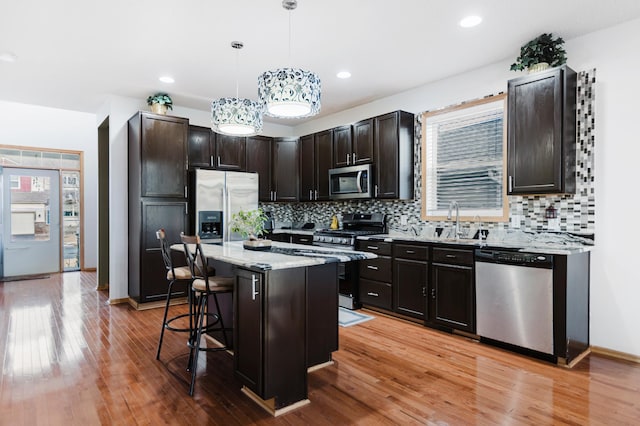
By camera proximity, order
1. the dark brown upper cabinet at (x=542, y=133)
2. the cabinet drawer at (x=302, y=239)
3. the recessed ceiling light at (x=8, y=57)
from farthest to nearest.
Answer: the cabinet drawer at (x=302, y=239) → the recessed ceiling light at (x=8, y=57) → the dark brown upper cabinet at (x=542, y=133)

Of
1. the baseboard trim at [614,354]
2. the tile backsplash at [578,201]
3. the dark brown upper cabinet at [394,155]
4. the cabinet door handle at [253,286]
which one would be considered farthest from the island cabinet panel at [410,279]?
the cabinet door handle at [253,286]

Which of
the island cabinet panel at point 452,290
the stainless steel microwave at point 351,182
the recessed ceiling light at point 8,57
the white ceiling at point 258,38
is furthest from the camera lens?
the stainless steel microwave at point 351,182

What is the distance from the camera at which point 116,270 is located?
16.5 feet

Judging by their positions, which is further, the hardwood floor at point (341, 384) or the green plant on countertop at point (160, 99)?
the green plant on countertop at point (160, 99)

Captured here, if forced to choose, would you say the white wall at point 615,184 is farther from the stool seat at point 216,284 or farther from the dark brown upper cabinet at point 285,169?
the dark brown upper cabinet at point 285,169

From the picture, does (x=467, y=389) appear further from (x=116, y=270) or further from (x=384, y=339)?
(x=116, y=270)

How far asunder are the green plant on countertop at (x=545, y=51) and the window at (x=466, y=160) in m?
0.54

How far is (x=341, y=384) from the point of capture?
2.64 meters

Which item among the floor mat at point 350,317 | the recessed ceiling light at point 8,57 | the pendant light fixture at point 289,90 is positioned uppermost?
the recessed ceiling light at point 8,57

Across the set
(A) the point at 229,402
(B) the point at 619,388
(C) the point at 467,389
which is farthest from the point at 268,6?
(B) the point at 619,388

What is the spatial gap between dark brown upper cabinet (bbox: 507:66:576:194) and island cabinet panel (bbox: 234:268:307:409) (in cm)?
235

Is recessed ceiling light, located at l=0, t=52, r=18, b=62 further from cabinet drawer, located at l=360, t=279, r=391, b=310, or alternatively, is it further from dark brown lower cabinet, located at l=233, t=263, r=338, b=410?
cabinet drawer, located at l=360, t=279, r=391, b=310

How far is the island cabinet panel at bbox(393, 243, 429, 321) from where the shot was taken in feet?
12.8

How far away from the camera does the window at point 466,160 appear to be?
4.01 meters
